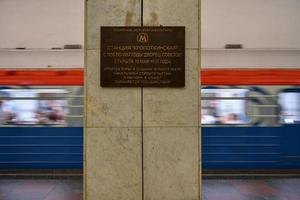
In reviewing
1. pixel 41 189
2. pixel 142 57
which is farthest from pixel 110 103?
pixel 41 189

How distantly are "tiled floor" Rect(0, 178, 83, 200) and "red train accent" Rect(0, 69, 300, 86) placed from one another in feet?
7.57

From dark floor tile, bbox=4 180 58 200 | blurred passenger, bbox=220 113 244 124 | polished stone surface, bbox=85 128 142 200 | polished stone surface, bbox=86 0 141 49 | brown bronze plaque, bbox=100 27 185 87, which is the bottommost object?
dark floor tile, bbox=4 180 58 200

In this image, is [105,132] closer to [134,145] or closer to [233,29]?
[134,145]

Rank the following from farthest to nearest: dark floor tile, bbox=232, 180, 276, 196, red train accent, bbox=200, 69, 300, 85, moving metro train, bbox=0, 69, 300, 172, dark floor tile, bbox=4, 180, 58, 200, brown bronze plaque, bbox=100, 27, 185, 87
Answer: red train accent, bbox=200, 69, 300, 85 → moving metro train, bbox=0, 69, 300, 172 → dark floor tile, bbox=232, 180, 276, 196 → dark floor tile, bbox=4, 180, 58, 200 → brown bronze plaque, bbox=100, 27, 185, 87

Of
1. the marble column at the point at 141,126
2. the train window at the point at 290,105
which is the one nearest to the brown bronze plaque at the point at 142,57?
the marble column at the point at 141,126

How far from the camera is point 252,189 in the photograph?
7.98 m

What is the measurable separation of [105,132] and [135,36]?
1.37 metres

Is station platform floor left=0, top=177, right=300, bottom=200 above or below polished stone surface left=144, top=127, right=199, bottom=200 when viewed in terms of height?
below

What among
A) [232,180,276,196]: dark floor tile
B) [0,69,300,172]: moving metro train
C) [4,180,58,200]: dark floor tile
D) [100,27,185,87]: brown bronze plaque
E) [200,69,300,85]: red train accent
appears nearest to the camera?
[100,27,185,87]: brown bronze plaque

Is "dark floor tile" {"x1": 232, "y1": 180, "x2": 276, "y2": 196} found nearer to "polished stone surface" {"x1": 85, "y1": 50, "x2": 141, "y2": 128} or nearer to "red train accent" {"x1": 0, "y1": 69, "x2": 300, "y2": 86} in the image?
"red train accent" {"x1": 0, "y1": 69, "x2": 300, "y2": 86}

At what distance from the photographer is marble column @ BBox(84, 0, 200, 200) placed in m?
5.28

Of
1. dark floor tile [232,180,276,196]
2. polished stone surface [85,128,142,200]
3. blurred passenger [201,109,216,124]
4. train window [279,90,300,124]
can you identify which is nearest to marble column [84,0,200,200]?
polished stone surface [85,128,142,200]

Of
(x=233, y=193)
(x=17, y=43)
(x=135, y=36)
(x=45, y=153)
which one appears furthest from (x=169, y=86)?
(x=17, y=43)

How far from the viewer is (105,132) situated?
5.29m
